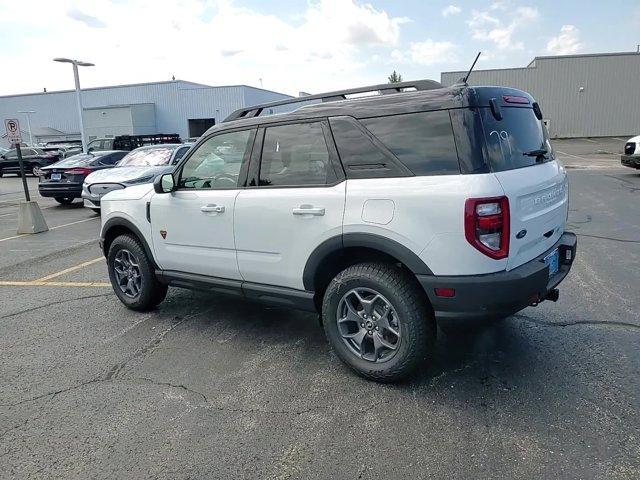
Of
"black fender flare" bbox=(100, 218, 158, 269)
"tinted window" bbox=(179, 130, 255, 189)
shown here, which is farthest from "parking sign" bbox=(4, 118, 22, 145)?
"tinted window" bbox=(179, 130, 255, 189)

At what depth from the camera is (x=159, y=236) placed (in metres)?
4.45

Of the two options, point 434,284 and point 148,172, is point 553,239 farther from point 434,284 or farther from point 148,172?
point 148,172

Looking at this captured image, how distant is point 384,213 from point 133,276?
311 centimetres

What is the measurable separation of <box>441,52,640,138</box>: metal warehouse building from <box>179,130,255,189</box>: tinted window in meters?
32.4

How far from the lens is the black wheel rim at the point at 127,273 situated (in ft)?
15.8

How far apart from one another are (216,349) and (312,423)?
4.55ft

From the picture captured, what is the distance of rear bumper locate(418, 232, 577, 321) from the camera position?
276 cm

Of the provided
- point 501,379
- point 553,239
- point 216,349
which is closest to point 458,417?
point 501,379

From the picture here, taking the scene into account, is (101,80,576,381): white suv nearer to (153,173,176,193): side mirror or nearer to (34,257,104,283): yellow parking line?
(153,173,176,193): side mirror

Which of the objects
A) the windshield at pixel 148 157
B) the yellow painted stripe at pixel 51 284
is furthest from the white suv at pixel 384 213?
the windshield at pixel 148 157

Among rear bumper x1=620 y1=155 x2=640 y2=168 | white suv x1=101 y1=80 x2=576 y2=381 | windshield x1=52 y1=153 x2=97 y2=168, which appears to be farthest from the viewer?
rear bumper x1=620 y1=155 x2=640 y2=168

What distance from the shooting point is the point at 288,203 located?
135 inches

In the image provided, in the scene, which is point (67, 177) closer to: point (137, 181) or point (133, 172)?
point (133, 172)

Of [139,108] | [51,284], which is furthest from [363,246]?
[139,108]
